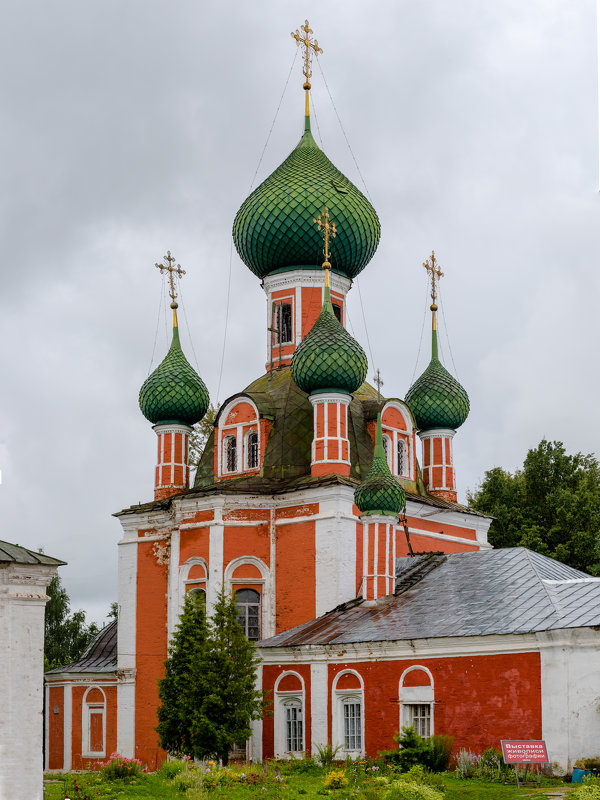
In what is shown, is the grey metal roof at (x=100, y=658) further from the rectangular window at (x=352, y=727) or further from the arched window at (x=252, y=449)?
the rectangular window at (x=352, y=727)

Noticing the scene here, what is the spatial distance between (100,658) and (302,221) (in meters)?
9.27

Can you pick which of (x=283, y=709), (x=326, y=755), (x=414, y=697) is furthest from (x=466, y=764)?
(x=283, y=709)

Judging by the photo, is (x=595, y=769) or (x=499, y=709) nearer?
(x=595, y=769)

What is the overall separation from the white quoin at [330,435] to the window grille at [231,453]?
1960mm

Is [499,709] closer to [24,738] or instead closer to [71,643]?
[24,738]

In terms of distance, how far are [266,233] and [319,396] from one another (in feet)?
14.5

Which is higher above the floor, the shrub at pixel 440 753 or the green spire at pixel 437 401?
the green spire at pixel 437 401

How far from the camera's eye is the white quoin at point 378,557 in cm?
1856

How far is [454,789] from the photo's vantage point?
1321 cm

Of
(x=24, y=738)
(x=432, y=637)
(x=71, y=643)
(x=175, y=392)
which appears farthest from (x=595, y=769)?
(x=71, y=643)

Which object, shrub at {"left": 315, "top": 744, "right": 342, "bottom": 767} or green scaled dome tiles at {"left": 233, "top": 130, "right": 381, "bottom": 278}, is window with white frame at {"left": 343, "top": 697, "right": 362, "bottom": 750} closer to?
shrub at {"left": 315, "top": 744, "right": 342, "bottom": 767}

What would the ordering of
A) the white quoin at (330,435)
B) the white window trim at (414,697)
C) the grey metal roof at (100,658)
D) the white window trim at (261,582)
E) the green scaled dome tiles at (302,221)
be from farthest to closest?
the green scaled dome tiles at (302,221) < the grey metal roof at (100,658) < the white quoin at (330,435) < the white window trim at (261,582) < the white window trim at (414,697)

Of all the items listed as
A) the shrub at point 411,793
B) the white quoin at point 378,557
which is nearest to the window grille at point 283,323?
the white quoin at point 378,557

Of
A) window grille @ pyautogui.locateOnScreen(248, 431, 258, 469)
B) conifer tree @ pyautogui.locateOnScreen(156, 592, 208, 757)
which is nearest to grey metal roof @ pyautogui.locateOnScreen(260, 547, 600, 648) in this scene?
conifer tree @ pyautogui.locateOnScreen(156, 592, 208, 757)
